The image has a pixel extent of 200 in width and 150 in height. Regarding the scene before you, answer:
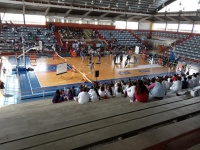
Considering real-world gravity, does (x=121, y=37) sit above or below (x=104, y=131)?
above

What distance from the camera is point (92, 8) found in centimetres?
2733

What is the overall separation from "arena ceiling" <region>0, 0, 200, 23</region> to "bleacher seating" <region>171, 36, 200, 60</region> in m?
4.05

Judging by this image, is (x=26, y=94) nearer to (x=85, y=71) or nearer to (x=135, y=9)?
(x=85, y=71)

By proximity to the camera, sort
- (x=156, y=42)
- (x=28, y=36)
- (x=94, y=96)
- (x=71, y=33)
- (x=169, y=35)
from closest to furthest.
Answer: (x=94, y=96) < (x=28, y=36) < (x=71, y=33) < (x=169, y=35) < (x=156, y=42)

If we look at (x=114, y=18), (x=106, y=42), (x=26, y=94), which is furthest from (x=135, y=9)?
(x=26, y=94)

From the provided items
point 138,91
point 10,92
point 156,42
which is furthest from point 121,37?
point 138,91

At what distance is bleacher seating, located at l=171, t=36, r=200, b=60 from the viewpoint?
2529 cm

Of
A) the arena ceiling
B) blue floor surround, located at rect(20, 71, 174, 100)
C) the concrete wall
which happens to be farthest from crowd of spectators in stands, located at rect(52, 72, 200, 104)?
the concrete wall

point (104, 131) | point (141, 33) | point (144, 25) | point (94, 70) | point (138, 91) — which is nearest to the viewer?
point (104, 131)

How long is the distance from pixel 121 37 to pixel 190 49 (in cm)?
1260

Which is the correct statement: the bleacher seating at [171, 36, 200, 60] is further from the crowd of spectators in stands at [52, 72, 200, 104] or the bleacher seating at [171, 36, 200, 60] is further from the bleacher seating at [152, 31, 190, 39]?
the crowd of spectators in stands at [52, 72, 200, 104]

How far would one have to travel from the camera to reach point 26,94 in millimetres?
11094

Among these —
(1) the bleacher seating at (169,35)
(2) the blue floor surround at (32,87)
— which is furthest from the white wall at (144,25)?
(2) the blue floor surround at (32,87)

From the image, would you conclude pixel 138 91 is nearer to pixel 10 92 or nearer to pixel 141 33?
pixel 10 92
